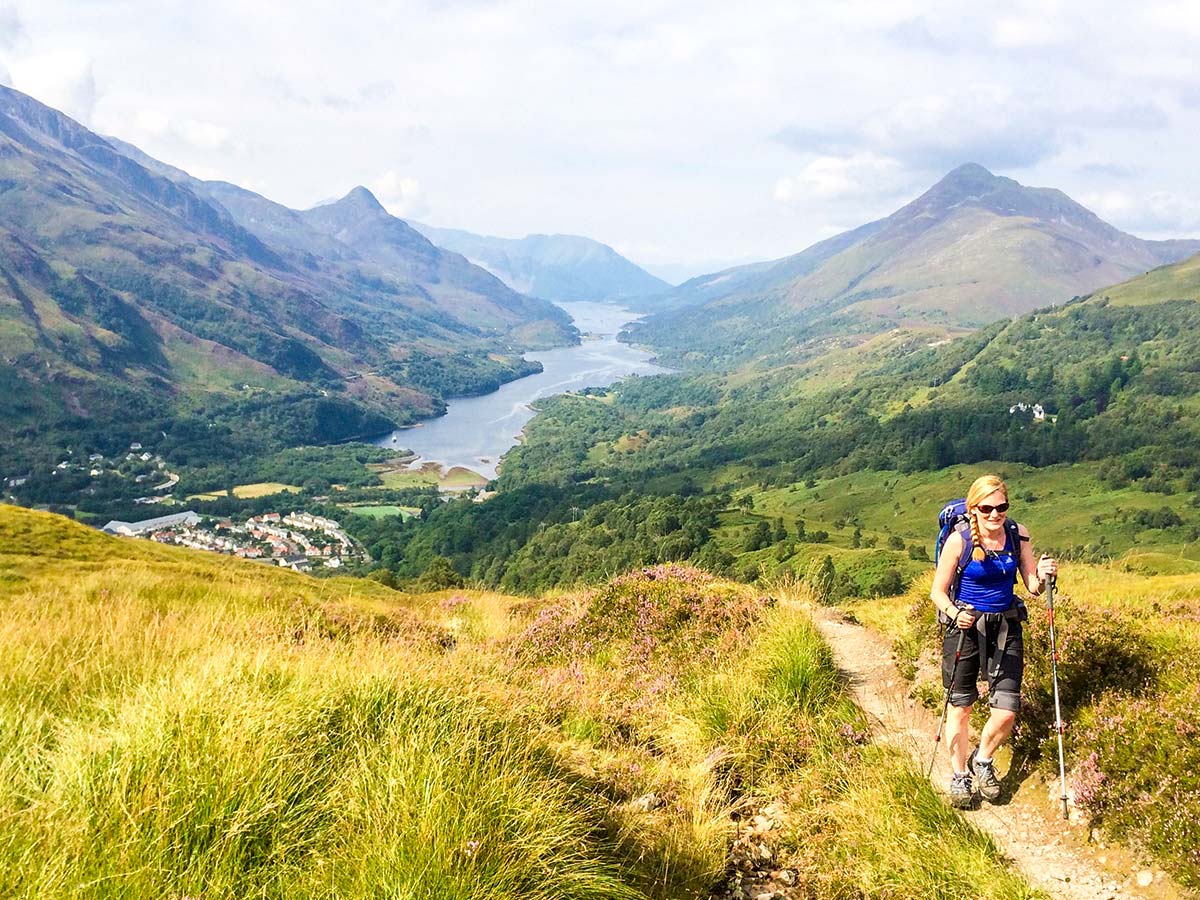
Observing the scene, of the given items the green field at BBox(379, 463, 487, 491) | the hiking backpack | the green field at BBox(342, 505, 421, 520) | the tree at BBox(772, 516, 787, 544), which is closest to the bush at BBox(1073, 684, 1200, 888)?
the hiking backpack

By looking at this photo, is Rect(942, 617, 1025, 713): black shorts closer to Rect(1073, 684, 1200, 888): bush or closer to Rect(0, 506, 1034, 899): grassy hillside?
Rect(1073, 684, 1200, 888): bush

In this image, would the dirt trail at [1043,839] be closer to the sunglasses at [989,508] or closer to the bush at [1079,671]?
the bush at [1079,671]

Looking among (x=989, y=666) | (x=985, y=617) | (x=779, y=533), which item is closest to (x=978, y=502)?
(x=985, y=617)

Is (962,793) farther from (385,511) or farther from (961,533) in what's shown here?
(385,511)

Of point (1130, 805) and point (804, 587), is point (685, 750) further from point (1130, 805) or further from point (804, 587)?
point (804, 587)

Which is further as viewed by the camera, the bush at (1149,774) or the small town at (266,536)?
the small town at (266,536)

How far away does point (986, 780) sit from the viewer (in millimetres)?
5715

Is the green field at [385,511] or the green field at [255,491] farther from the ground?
the green field at [255,491]

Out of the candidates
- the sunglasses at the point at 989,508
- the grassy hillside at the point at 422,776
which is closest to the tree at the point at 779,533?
the grassy hillside at the point at 422,776

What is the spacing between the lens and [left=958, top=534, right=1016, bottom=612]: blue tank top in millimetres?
5766

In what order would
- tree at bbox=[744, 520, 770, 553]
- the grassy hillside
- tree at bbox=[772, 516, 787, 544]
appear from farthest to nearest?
tree at bbox=[772, 516, 787, 544]
tree at bbox=[744, 520, 770, 553]
the grassy hillside

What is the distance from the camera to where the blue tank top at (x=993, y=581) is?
18.9ft

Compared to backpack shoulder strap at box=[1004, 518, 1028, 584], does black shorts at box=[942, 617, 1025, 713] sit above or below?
below

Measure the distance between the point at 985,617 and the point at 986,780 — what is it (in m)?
1.37
